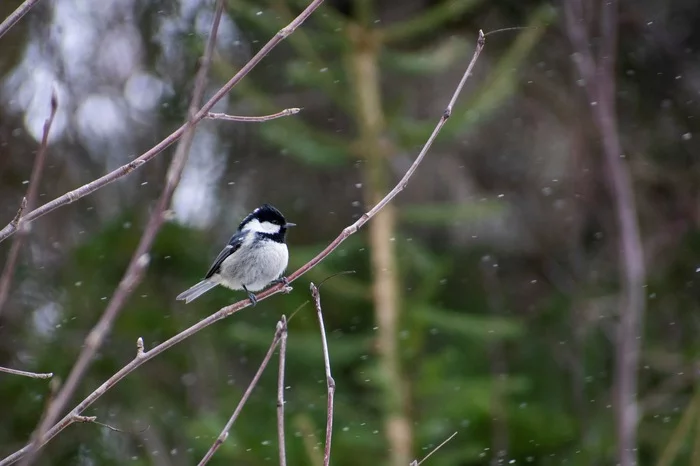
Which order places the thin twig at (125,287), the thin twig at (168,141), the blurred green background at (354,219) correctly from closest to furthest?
the thin twig at (125,287), the thin twig at (168,141), the blurred green background at (354,219)

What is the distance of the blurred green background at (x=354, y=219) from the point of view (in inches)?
221

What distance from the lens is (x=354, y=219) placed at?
7.06m

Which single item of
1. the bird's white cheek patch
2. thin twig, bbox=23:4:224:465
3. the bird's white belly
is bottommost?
thin twig, bbox=23:4:224:465

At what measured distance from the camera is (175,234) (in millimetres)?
6672

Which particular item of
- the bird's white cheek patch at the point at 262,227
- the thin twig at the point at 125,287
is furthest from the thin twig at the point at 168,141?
the bird's white cheek patch at the point at 262,227

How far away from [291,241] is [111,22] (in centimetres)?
252

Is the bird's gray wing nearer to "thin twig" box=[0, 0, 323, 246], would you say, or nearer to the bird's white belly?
the bird's white belly

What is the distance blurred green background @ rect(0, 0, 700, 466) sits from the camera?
5613mm

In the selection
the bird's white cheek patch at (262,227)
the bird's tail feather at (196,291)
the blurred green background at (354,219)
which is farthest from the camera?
the blurred green background at (354,219)

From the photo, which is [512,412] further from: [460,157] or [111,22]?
[111,22]

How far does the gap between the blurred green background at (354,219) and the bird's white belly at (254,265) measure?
1.43 m

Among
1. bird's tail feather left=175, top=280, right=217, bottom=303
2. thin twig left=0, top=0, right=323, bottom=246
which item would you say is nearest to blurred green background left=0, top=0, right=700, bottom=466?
bird's tail feather left=175, top=280, right=217, bottom=303

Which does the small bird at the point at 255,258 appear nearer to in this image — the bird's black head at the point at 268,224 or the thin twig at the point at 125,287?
the bird's black head at the point at 268,224

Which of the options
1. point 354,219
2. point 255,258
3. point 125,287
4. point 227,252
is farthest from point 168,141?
point 354,219
